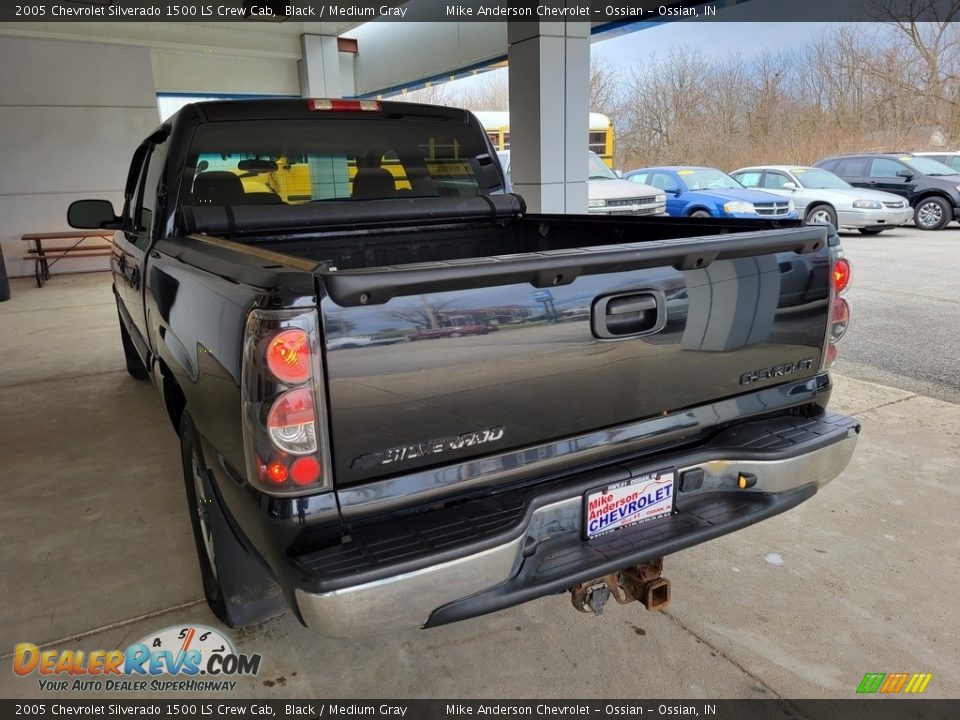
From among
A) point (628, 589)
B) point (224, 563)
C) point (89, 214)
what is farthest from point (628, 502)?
point (89, 214)

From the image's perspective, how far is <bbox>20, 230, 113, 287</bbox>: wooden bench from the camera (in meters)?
11.6

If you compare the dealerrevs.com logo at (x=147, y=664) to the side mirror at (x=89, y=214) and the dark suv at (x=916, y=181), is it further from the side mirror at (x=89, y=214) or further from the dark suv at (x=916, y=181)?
the dark suv at (x=916, y=181)

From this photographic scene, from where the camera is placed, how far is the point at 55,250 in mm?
12164

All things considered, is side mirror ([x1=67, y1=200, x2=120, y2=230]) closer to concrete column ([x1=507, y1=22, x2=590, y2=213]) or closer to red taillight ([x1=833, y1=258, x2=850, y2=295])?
red taillight ([x1=833, y1=258, x2=850, y2=295])

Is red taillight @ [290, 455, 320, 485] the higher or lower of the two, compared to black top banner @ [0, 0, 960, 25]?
lower

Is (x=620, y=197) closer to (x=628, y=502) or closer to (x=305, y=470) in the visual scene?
(x=628, y=502)

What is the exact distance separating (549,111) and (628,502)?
599 centimetres

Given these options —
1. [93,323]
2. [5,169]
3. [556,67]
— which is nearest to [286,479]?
[556,67]

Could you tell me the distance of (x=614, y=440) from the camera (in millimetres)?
1999

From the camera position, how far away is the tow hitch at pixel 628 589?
2.13m

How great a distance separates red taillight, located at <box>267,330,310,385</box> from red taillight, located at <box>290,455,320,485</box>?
0.19 meters

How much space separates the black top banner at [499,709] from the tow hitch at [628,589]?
29cm

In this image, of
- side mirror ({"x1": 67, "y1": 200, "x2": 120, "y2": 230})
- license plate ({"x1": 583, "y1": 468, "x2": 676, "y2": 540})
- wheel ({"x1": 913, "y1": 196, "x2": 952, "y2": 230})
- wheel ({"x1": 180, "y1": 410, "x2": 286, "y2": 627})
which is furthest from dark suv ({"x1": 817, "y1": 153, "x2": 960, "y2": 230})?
wheel ({"x1": 180, "y1": 410, "x2": 286, "y2": 627})

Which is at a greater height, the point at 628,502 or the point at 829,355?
the point at 829,355
